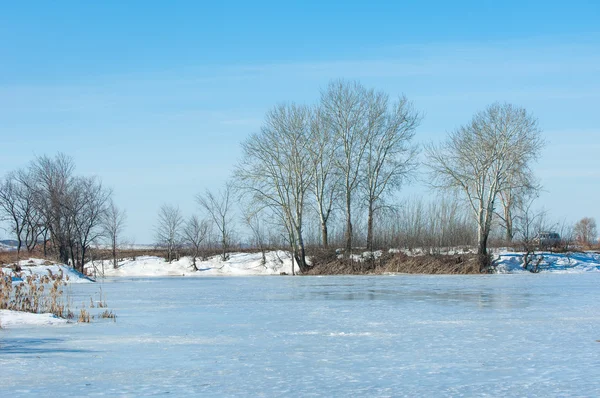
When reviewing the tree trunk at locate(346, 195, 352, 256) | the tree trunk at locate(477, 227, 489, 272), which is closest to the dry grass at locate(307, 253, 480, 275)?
the tree trunk at locate(477, 227, 489, 272)

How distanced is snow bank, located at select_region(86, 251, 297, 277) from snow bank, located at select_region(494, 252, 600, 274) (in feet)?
39.2

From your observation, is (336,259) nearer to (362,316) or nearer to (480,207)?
(480,207)

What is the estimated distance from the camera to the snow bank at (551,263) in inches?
1390

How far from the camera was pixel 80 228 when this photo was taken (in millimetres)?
45344

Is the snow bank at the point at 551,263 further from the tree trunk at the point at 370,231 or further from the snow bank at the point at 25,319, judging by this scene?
the snow bank at the point at 25,319

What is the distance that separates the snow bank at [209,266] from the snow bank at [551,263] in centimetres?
1193

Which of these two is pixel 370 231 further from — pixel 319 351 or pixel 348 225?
pixel 319 351

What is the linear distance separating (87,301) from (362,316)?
27.7ft

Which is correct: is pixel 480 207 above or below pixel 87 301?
above

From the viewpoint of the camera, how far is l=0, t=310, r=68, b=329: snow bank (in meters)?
12.6

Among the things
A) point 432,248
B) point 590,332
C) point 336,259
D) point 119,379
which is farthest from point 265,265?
point 119,379

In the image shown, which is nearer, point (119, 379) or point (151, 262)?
point (119, 379)

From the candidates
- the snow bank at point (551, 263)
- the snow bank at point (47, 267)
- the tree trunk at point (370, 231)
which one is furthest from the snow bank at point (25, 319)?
the tree trunk at point (370, 231)

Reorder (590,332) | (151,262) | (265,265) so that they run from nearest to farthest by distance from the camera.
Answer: (590,332) → (265,265) → (151,262)
